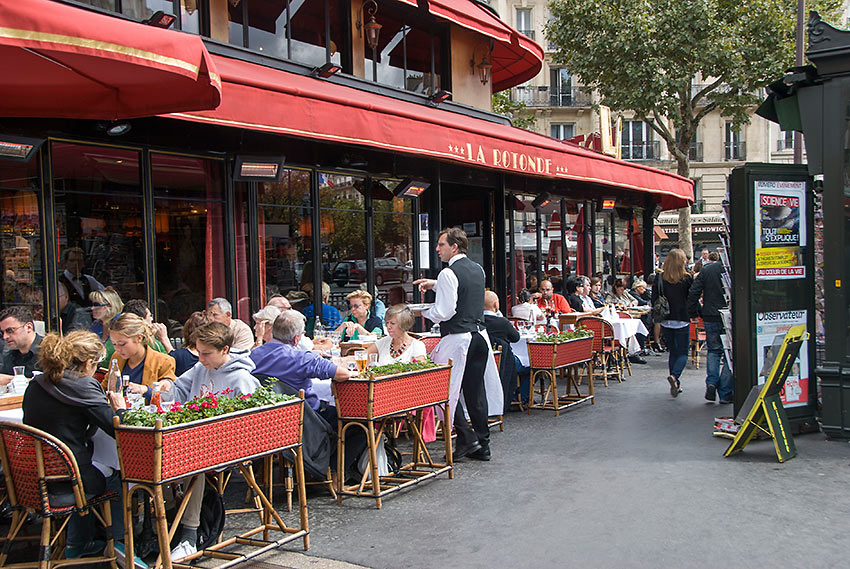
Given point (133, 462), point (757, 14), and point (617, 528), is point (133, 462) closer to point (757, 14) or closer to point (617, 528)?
point (617, 528)

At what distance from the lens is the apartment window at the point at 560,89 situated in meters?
43.4

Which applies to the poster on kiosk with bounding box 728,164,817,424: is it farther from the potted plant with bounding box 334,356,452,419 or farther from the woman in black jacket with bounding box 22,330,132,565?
the woman in black jacket with bounding box 22,330,132,565

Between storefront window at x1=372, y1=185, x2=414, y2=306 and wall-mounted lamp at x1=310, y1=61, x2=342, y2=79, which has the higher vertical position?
wall-mounted lamp at x1=310, y1=61, x2=342, y2=79

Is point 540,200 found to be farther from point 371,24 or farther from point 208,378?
point 208,378

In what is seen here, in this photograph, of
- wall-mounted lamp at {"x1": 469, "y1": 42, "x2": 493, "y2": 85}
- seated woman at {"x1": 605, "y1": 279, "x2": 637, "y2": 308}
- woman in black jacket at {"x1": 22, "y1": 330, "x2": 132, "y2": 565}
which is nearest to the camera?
woman in black jacket at {"x1": 22, "y1": 330, "x2": 132, "y2": 565}

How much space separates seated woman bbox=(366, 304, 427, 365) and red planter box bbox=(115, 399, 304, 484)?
1.99m

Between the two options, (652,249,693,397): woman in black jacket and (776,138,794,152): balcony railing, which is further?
(776,138,794,152): balcony railing

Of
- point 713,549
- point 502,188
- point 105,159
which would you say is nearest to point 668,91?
point 502,188

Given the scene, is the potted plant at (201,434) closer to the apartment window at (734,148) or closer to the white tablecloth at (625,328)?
the white tablecloth at (625,328)

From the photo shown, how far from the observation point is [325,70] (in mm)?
10094

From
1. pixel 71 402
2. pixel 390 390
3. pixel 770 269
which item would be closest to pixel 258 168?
pixel 390 390

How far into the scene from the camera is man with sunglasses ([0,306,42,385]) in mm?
5883

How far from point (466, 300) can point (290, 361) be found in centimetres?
179

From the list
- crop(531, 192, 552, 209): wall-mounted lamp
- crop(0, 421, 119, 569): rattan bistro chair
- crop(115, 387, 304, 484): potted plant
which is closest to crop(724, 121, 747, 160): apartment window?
crop(531, 192, 552, 209): wall-mounted lamp
